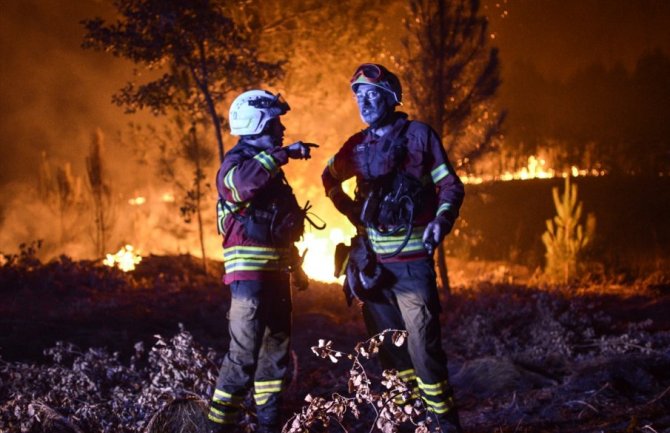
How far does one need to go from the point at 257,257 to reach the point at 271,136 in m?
0.77

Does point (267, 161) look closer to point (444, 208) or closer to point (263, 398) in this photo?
point (444, 208)

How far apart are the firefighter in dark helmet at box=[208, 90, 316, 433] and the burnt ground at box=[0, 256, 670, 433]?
1.03 m

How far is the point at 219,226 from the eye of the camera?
3699mm

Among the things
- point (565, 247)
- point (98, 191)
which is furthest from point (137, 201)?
point (565, 247)

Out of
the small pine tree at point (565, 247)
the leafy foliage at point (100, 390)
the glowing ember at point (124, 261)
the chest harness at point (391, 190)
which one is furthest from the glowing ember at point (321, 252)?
the chest harness at point (391, 190)

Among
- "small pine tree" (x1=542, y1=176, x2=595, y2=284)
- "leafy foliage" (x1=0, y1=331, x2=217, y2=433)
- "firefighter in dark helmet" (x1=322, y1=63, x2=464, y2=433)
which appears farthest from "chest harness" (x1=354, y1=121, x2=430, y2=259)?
"small pine tree" (x1=542, y1=176, x2=595, y2=284)

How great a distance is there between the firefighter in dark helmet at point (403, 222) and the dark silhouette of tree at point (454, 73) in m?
5.96

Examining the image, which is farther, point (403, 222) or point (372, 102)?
point (372, 102)

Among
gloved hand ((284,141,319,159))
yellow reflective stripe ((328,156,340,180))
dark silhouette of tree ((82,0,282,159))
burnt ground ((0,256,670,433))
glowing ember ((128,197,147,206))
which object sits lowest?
burnt ground ((0,256,670,433))

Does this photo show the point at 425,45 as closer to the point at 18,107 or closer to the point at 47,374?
the point at 47,374

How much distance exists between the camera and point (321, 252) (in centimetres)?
1502

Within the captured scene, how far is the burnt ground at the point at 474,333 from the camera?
427 cm

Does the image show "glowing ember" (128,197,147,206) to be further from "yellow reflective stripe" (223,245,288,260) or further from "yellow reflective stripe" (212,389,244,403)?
"yellow reflective stripe" (212,389,244,403)

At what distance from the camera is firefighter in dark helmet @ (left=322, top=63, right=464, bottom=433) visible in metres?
3.36
